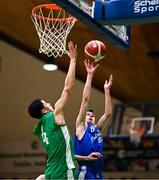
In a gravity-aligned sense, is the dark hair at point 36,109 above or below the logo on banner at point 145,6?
below

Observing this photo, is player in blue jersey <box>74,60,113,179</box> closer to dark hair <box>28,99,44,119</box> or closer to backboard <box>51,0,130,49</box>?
backboard <box>51,0,130,49</box>

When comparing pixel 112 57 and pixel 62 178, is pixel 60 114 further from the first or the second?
pixel 112 57

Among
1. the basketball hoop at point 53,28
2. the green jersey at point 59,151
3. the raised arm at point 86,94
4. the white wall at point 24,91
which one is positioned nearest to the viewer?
the green jersey at point 59,151

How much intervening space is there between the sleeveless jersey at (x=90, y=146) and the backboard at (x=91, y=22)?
1073 mm

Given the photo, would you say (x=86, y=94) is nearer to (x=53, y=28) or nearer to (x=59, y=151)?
(x=59, y=151)

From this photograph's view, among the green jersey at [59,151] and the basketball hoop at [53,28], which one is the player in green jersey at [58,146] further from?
the basketball hoop at [53,28]

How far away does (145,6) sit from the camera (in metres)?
5.45

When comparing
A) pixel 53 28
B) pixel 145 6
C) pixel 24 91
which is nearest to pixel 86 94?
pixel 145 6

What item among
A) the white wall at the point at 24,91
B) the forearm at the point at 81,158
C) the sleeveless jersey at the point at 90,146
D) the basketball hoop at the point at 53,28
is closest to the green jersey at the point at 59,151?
the forearm at the point at 81,158

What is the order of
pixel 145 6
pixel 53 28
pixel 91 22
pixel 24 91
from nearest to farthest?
1. pixel 145 6
2. pixel 91 22
3. pixel 53 28
4. pixel 24 91

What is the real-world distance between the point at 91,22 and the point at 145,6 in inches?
23.1

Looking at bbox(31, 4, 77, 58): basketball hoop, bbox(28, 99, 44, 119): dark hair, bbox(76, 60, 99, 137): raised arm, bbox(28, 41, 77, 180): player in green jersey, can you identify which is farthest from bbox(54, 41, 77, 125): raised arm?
bbox(31, 4, 77, 58): basketball hoop

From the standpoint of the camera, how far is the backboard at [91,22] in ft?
17.1

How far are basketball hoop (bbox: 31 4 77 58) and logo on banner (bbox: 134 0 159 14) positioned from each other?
1162mm
